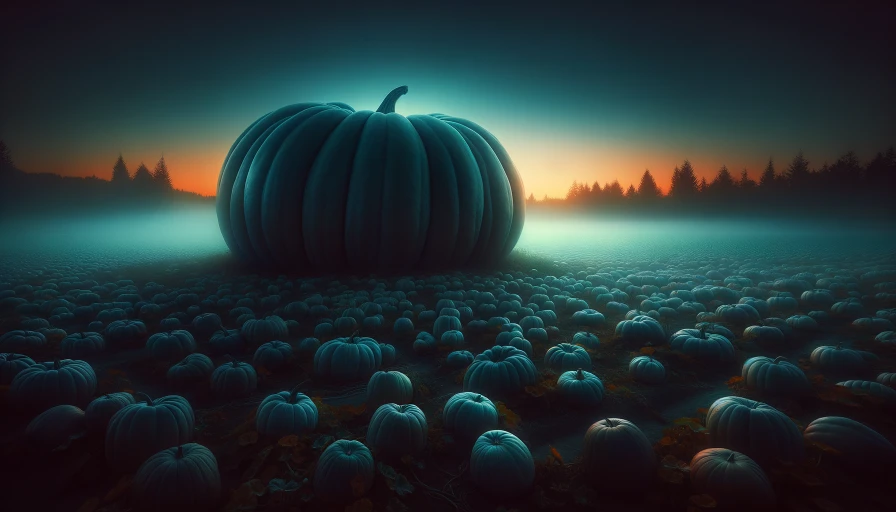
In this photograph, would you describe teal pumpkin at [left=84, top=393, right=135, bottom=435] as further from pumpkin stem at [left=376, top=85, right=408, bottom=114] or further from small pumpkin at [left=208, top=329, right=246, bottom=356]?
pumpkin stem at [left=376, top=85, right=408, bottom=114]

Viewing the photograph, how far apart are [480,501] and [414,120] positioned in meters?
8.51

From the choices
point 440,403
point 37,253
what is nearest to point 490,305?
point 440,403

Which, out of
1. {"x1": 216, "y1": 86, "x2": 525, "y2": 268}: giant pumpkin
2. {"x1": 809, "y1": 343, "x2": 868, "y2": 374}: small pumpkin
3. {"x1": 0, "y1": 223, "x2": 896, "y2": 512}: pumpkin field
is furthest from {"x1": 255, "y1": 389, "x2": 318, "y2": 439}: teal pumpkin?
{"x1": 216, "y1": 86, "x2": 525, "y2": 268}: giant pumpkin

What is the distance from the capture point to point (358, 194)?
25.6 ft

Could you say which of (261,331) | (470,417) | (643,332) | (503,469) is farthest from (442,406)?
(643,332)

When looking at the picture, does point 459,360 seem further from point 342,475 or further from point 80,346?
point 80,346

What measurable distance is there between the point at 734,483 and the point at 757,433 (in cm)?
63

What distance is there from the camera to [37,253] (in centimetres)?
1327

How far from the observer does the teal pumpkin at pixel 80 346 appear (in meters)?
4.27

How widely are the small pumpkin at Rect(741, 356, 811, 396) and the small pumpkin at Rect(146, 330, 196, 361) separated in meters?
5.54

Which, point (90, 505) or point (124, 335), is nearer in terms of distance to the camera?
point (90, 505)

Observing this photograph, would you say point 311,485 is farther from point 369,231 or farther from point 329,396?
point 369,231

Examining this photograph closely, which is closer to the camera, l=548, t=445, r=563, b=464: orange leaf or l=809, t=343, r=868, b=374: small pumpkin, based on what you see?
l=548, t=445, r=563, b=464: orange leaf

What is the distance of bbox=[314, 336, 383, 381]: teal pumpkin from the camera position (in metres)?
3.88
